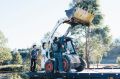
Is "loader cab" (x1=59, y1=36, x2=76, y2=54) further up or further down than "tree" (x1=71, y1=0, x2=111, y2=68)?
further down

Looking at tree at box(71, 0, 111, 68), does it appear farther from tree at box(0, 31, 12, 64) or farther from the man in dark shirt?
the man in dark shirt

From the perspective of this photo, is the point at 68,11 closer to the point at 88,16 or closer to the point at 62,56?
the point at 88,16

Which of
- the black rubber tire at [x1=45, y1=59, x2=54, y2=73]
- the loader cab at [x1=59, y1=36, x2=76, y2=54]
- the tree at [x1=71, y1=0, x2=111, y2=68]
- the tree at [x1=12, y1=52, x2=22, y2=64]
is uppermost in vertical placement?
the tree at [x1=71, y1=0, x2=111, y2=68]

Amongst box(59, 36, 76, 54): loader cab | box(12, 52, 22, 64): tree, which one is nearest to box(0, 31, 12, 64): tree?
box(12, 52, 22, 64): tree

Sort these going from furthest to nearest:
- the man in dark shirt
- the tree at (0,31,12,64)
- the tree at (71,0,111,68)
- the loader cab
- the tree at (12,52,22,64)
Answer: the tree at (12,52,22,64) → the tree at (0,31,12,64) → the tree at (71,0,111,68) → the loader cab → the man in dark shirt

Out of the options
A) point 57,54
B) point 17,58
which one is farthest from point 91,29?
point 57,54

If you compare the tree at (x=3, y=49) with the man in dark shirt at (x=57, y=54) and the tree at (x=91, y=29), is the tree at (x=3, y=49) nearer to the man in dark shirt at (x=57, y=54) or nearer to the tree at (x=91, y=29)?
the tree at (x=91, y=29)

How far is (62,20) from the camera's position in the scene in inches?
537

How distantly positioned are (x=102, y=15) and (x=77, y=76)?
24.1 metres

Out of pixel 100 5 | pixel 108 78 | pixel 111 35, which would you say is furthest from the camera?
pixel 111 35

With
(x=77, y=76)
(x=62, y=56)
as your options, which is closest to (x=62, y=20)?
(x=62, y=56)

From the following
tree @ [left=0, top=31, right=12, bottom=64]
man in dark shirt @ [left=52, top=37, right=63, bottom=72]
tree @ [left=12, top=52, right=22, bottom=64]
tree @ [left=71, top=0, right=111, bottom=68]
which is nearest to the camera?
man in dark shirt @ [left=52, top=37, right=63, bottom=72]

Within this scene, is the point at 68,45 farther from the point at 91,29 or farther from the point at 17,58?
the point at 17,58

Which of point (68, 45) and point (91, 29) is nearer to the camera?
point (68, 45)
